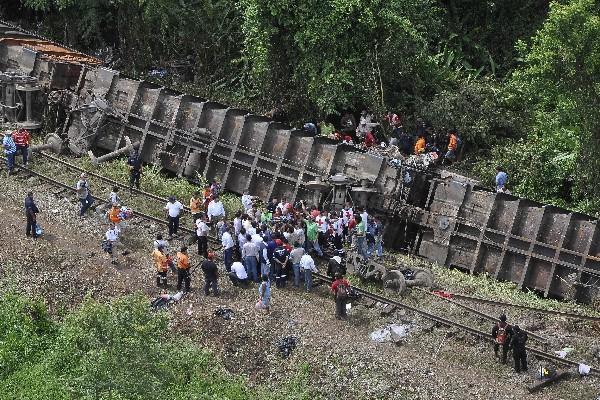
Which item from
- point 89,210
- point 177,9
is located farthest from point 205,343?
point 177,9

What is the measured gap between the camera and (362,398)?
15727 millimetres

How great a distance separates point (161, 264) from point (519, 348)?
24.6 feet

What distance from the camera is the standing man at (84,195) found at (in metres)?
21.0

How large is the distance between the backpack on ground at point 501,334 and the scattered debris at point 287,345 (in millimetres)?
3909

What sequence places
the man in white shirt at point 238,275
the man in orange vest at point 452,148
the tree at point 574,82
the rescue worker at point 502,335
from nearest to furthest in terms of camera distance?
the rescue worker at point 502,335 → the man in white shirt at point 238,275 → the tree at point 574,82 → the man in orange vest at point 452,148

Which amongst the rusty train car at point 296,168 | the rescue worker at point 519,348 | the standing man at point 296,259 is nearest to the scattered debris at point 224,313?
the standing man at point 296,259

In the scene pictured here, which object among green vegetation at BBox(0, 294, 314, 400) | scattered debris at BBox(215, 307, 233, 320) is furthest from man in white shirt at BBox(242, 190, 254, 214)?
green vegetation at BBox(0, 294, 314, 400)

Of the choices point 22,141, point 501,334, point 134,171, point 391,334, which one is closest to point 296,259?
point 391,334

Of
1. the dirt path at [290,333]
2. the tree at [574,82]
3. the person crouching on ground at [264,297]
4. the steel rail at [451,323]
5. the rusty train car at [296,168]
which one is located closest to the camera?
the dirt path at [290,333]

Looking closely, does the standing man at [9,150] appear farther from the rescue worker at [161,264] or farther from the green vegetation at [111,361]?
the green vegetation at [111,361]

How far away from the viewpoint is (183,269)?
18328 millimetres

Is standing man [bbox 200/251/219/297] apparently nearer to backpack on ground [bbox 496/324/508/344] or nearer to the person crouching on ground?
the person crouching on ground

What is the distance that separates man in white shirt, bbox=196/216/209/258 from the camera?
774 inches

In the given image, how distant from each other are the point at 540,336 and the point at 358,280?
412 cm
